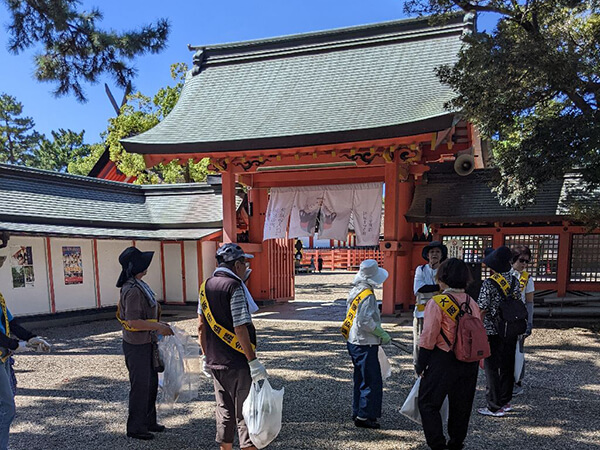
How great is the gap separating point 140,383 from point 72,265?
7412 mm

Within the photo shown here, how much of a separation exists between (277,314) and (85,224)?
206 inches

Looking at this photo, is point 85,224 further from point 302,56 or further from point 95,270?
point 302,56

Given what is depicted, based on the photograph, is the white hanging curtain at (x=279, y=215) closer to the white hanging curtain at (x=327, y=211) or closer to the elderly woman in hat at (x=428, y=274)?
the white hanging curtain at (x=327, y=211)

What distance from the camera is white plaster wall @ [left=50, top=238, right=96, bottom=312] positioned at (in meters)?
9.36

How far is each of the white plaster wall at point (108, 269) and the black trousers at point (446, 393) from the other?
911 centimetres

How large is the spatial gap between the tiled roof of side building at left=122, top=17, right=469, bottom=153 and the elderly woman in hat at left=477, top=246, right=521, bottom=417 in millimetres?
3970

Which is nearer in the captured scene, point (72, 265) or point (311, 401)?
point (311, 401)

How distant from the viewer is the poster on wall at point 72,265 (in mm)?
9586

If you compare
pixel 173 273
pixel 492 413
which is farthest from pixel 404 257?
pixel 173 273

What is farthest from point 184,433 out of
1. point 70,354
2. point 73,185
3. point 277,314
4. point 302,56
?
point 302,56

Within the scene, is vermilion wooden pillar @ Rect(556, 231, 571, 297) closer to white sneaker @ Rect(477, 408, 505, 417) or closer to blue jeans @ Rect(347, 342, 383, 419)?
white sneaker @ Rect(477, 408, 505, 417)

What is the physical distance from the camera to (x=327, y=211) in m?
9.96

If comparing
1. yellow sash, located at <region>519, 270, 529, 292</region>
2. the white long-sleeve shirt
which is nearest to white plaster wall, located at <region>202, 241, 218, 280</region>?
the white long-sleeve shirt

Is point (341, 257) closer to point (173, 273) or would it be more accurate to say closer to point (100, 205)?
point (173, 273)
